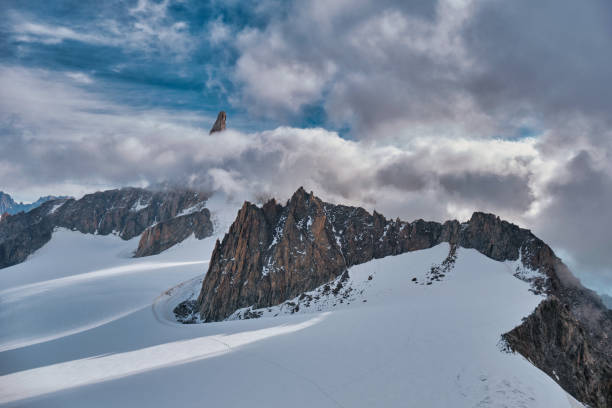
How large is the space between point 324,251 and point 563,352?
66.1m

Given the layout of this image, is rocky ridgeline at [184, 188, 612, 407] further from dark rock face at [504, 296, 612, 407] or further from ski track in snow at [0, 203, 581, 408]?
ski track in snow at [0, 203, 581, 408]

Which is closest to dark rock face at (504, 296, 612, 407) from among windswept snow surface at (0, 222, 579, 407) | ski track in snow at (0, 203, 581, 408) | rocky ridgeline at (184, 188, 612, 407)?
windswept snow surface at (0, 222, 579, 407)

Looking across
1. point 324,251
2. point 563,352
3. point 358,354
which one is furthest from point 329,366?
point 324,251

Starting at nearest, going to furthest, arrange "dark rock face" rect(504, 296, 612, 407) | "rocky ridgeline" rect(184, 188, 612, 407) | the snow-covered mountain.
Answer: the snow-covered mountain, "dark rock face" rect(504, 296, 612, 407), "rocky ridgeline" rect(184, 188, 612, 407)

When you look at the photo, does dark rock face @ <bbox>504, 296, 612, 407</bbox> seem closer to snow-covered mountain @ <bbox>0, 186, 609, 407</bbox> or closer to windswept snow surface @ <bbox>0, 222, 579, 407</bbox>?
snow-covered mountain @ <bbox>0, 186, 609, 407</bbox>

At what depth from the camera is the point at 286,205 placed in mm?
107812

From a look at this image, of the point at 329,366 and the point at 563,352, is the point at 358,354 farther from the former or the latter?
the point at 563,352

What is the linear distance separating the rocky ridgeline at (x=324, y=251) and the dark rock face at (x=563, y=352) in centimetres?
2856

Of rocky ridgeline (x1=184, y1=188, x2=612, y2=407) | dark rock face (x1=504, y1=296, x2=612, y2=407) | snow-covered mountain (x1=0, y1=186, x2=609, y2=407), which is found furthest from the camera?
rocky ridgeline (x1=184, y1=188, x2=612, y2=407)

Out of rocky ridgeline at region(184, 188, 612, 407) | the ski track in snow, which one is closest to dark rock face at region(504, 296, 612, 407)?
the ski track in snow

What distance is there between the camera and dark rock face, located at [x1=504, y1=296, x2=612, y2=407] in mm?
26219

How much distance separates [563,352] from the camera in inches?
1198

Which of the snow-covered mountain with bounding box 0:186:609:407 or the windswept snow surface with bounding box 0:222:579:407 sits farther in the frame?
the snow-covered mountain with bounding box 0:186:609:407

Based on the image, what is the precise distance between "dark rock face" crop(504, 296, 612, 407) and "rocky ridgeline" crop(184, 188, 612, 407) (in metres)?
28.6
